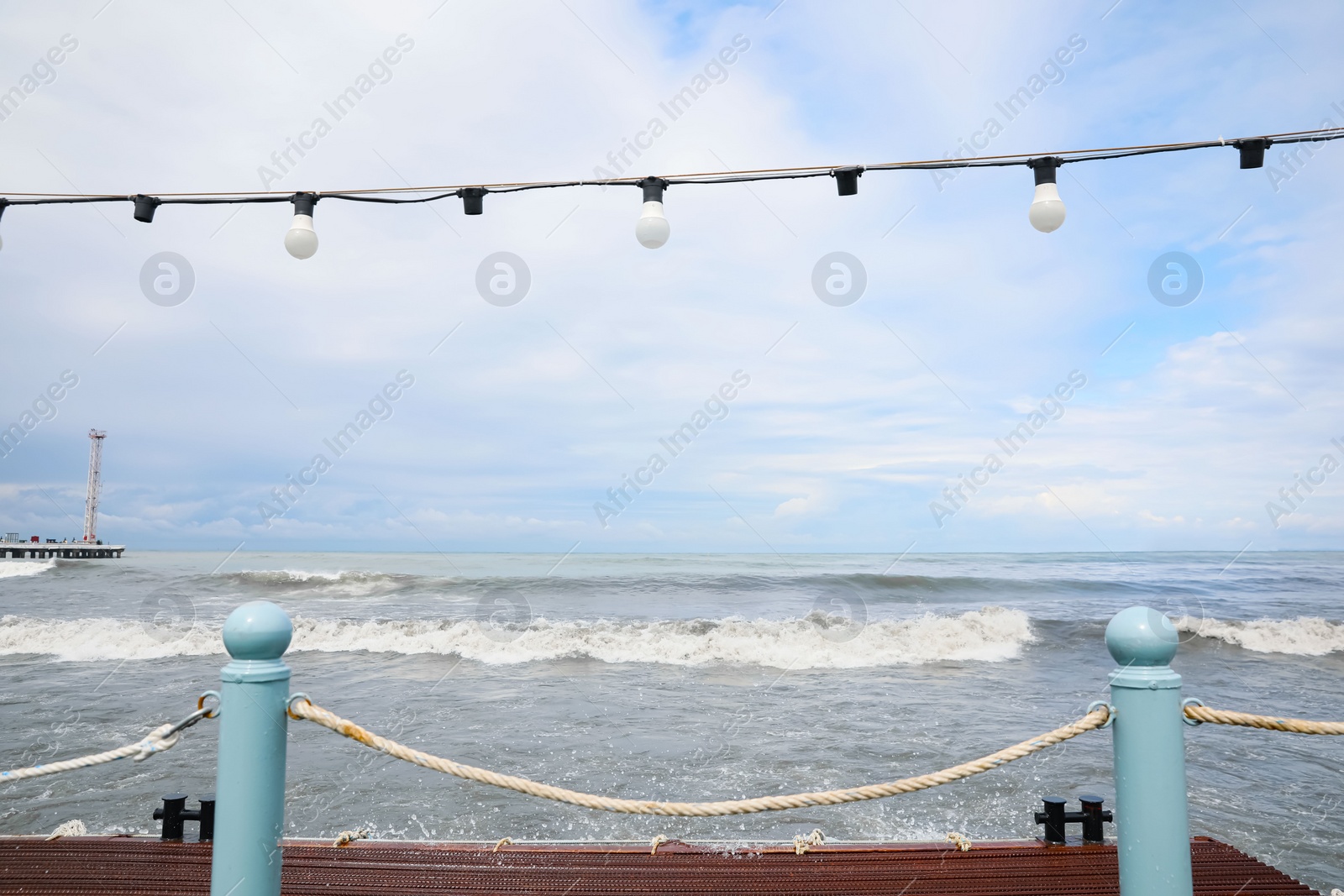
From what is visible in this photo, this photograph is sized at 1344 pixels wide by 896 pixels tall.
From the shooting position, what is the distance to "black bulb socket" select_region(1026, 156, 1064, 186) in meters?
3.51

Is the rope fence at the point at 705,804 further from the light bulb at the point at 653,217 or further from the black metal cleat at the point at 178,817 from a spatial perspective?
the light bulb at the point at 653,217

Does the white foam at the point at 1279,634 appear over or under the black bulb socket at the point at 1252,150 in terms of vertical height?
under

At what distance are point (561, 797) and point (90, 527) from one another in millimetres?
57742

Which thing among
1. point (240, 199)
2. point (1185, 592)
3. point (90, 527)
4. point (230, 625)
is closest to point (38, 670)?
point (240, 199)

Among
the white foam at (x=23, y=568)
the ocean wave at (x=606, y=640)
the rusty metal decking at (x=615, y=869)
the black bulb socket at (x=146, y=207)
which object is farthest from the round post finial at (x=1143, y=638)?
the white foam at (x=23, y=568)

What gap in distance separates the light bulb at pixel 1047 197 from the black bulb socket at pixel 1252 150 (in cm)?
76

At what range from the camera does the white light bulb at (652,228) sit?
3717mm

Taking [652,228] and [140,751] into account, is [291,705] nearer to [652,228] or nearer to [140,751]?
[140,751]

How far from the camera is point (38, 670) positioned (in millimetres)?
9500

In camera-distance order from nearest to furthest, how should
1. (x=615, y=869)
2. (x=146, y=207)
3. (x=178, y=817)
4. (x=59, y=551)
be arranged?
(x=615, y=869)
(x=178, y=817)
(x=146, y=207)
(x=59, y=551)

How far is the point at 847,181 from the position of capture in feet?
12.1

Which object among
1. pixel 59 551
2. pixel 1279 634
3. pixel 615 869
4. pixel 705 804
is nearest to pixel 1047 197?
pixel 705 804

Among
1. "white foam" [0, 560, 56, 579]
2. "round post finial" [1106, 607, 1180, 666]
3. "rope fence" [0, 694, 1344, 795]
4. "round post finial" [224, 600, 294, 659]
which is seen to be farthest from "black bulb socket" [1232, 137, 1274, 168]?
"white foam" [0, 560, 56, 579]

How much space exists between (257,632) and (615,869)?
2.04 metres
